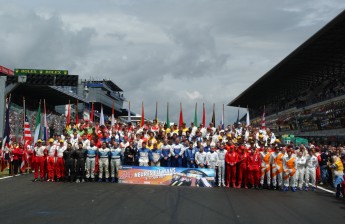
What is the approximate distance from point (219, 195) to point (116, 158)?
15.4 feet

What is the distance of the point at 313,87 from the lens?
41.5 metres

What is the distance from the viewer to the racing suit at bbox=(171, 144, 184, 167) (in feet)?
55.4

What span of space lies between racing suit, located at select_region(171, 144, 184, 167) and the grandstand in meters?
12.9

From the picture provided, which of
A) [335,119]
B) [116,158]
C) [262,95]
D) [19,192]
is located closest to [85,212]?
[19,192]

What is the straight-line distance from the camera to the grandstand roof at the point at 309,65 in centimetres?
2902

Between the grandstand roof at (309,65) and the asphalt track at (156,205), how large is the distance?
14.9m

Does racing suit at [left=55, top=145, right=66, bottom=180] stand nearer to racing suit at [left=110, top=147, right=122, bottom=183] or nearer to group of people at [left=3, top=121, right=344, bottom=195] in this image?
group of people at [left=3, top=121, right=344, bottom=195]

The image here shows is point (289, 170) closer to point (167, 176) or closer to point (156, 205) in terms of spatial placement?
point (167, 176)

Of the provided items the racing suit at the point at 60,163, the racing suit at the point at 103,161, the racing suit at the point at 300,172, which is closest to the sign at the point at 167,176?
the racing suit at the point at 103,161

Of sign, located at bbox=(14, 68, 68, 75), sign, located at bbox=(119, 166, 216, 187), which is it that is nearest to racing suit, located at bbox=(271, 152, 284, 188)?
sign, located at bbox=(119, 166, 216, 187)

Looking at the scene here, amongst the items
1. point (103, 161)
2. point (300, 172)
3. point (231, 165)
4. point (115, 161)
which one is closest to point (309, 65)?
point (300, 172)

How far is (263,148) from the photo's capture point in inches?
648

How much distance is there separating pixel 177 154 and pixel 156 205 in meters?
5.99

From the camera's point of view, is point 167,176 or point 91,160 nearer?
point 167,176
